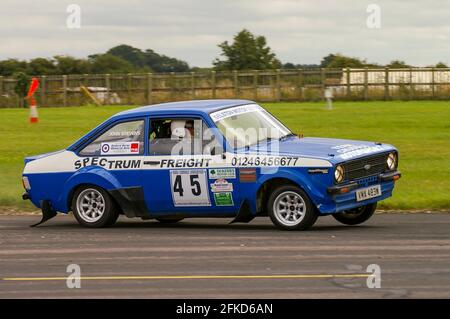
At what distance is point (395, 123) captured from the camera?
34.5m

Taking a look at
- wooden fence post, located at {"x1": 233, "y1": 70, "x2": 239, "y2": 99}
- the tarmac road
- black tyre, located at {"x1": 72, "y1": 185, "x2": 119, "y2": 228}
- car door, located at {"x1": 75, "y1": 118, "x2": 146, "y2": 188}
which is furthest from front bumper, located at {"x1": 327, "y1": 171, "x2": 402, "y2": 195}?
wooden fence post, located at {"x1": 233, "y1": 70, "x2": 239, "y2": 99}

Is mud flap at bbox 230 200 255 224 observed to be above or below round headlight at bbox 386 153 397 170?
below

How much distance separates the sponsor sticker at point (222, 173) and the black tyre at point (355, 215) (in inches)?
63.9

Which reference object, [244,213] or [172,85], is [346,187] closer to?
[244,213]

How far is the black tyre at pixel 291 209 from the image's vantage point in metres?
12.7

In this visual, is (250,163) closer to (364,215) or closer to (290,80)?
(364,215)

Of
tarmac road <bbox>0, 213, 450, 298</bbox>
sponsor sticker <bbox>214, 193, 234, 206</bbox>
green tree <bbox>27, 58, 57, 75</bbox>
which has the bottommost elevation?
tarmac road <bbox>0, 213, 450, 298</bbox>

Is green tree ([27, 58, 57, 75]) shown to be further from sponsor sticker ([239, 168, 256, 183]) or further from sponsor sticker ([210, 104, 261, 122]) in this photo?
sponsor sticker ([239, 168, 256, 183])

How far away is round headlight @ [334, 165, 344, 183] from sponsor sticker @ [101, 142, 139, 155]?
277 cm

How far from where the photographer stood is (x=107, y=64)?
74750mm

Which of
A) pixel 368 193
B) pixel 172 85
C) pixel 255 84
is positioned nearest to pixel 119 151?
pixel 368 193

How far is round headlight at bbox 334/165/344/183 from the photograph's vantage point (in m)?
12.5
